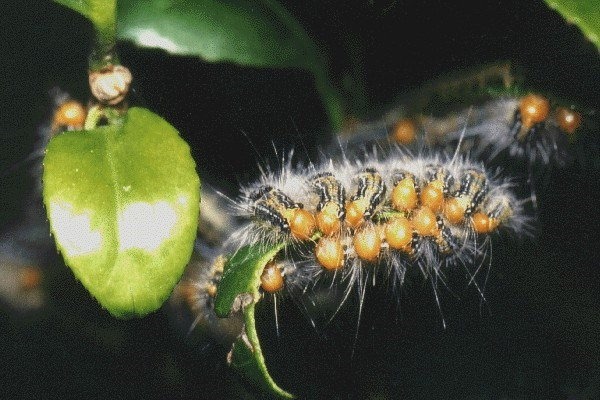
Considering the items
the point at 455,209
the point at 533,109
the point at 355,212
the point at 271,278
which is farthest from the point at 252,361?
the point at 533,109

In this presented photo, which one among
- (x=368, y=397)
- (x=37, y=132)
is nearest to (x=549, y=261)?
(x=368, y=397)

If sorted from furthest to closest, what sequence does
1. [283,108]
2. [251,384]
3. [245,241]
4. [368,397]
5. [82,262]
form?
[283,108], [368,397], [245,241], [251,384], [82,262]

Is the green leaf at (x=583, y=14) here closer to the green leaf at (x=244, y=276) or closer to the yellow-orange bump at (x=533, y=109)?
the green leaf at (x=244, y=276)

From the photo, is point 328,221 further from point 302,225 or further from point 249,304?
point 249,304

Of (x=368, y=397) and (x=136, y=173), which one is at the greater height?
(x=136, y=173)

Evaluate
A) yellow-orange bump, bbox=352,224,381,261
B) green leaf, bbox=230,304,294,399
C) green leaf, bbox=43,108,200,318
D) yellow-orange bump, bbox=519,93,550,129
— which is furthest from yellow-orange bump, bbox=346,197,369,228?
yellow-orange bump, bbox=519,93,550,129

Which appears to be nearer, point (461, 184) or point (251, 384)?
point (251, 384)

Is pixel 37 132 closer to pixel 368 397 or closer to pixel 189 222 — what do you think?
pixel 189 222
